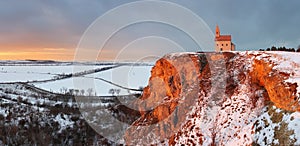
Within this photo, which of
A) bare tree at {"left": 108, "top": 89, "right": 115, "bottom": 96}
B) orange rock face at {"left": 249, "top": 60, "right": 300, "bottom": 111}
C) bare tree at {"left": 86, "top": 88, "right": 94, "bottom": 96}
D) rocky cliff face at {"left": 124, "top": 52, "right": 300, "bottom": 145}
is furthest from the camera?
bare tree at {"left": 86, "top": 88, "right": 94, "bottom": 96}

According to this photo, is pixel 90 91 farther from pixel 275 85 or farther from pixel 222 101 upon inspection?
pixel 275 85

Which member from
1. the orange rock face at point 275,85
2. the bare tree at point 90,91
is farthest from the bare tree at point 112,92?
the orange rock face at point 275,85

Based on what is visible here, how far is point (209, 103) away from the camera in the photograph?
56.0 feet

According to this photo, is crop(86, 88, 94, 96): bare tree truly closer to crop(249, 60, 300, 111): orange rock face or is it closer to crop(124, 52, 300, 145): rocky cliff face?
crop(124, 52, 300, 145): rocky cliff face

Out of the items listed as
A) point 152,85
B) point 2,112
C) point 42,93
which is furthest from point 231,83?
point 42,93

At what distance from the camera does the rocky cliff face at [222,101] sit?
1302 centimetres

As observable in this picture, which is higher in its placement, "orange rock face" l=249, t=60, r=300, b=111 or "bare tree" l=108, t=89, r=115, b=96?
"orange rock face" l=249, t=60, r=300, b=111

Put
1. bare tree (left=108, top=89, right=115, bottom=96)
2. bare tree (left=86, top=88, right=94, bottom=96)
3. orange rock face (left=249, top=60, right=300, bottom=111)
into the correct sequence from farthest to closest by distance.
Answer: bare tree (left=86, top=88, right=94, bottom=96) → bare tree (left=108, top=89, right=115, bottom=96) → orange rock face (left=249, top=60, right=300, bottom=111)

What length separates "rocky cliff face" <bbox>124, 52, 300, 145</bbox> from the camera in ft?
42.7

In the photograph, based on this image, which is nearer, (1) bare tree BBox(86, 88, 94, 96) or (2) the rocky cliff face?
(2) the rocky cliff face

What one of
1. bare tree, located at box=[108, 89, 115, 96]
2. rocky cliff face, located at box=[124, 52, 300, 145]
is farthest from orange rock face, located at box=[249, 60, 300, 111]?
bare tree, located at box=[108, 89, 115, 96]

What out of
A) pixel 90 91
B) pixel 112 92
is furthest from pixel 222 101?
pixel 90 91

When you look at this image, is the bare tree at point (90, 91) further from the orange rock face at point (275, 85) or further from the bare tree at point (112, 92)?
the orange rock face at point (275, 85)

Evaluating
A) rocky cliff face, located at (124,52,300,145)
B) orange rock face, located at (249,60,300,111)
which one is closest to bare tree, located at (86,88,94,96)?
rocky cliff face, located at (124,52,300,145)
